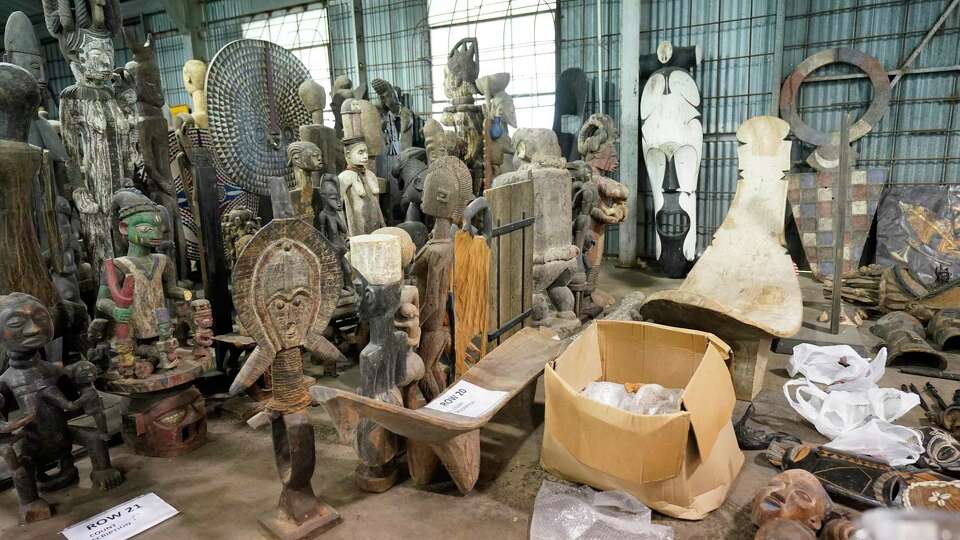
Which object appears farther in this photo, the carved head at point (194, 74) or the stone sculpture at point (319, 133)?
the carved head at point (194, 74)

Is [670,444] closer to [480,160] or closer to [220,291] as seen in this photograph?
[220,291]

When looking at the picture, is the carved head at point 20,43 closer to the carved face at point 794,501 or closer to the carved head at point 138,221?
the carved head at point 138,221

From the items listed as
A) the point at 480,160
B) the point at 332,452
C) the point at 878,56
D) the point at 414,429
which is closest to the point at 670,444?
the point at 414,429

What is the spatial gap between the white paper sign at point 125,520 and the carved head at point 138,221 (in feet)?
4.23

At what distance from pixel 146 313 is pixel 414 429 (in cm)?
172

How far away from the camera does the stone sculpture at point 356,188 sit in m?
5.04

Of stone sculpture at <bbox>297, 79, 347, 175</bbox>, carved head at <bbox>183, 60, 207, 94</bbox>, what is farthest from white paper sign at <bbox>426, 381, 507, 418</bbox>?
carved head at <bbox>183, 60, 207, 94</bbox>

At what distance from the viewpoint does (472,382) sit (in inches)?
115

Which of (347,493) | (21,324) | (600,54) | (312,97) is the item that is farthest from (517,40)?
(21,324)

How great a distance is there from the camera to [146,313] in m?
3.05

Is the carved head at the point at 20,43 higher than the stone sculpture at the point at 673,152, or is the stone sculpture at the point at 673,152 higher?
the carved head at the point at 20,43

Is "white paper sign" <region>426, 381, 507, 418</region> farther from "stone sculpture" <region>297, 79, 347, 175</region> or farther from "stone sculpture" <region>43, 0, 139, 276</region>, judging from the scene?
"stone sculpture" <region>297, 79, 347, 175</region>

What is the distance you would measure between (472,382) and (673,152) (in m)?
4.88

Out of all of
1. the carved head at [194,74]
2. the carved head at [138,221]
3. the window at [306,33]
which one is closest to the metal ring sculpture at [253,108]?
the carved head at [138,221]
